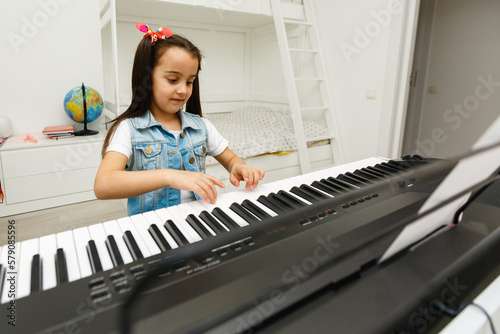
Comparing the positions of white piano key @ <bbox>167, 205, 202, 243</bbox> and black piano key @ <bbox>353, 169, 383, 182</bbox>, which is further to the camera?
black piano key @ <bbox>353, 169, 383, 182</bbox>

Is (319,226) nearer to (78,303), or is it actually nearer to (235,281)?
(235,281)

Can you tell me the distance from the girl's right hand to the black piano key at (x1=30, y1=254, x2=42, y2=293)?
13.0 inches

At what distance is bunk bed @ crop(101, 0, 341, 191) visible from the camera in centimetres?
264

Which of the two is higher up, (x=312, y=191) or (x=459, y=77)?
(x=459, y=77)

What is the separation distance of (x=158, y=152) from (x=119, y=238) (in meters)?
0.49

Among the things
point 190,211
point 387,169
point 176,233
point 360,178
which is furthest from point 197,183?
point 387,169

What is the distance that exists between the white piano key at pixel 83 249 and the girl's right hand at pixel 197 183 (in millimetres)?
230

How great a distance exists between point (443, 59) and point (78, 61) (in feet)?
11.5

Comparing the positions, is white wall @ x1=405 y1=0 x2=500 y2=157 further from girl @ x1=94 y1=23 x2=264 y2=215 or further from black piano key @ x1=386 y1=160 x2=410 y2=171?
girl @ x1=94 y1=23 x2=264 y2=215

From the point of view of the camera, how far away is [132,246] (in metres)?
0.58

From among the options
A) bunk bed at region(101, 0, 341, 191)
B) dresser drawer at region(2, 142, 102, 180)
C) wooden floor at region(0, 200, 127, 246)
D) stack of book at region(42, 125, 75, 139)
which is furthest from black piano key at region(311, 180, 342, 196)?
stack of book at region(42, 125, 75, 139)

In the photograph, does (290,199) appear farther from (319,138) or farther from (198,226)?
(319,138)

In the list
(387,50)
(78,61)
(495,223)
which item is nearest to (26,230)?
(78,61)

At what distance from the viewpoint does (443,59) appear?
322 centimetres
